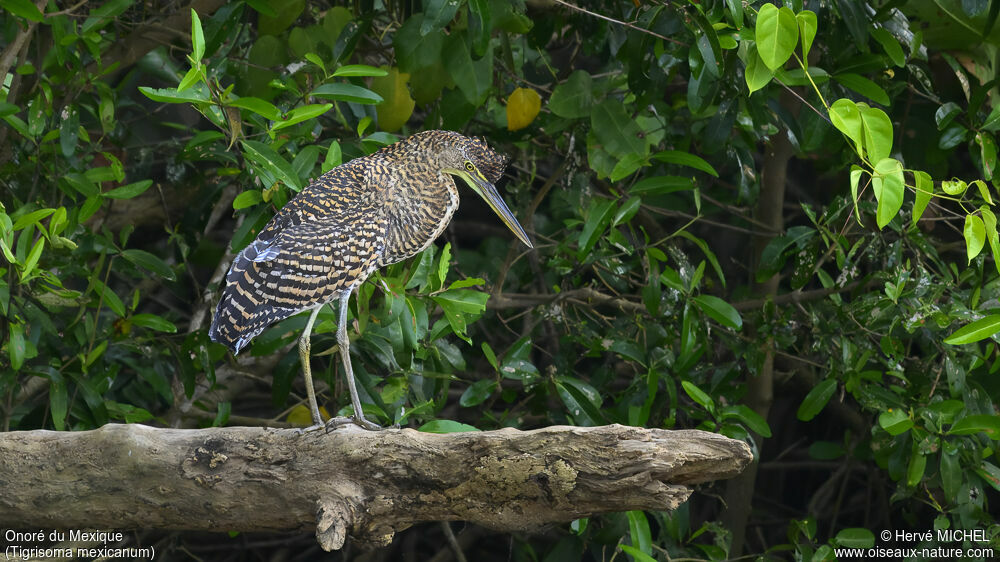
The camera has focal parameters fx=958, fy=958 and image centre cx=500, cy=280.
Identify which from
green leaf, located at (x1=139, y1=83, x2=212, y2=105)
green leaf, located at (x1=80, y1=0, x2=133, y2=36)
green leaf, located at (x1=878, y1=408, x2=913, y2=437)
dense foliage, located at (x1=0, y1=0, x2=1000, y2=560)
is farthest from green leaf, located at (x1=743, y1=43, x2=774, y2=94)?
green leaf, located at (x1=80, y1=0, x2=133, y2=36)

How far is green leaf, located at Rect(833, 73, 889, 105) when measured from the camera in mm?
2473

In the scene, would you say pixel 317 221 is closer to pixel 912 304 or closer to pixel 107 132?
pixel 107 132

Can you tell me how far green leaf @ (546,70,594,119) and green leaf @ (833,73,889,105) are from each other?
69 cm

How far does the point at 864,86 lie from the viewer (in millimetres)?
2504

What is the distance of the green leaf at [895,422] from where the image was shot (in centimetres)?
256

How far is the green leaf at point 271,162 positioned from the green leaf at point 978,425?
1.81 m

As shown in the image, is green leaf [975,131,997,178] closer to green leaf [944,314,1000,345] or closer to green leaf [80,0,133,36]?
green leaf [944,314,1000,345]

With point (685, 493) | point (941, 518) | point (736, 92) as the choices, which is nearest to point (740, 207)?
point (736, 92)

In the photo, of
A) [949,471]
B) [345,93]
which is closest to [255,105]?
[345,93]

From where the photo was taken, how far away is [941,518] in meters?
2.73

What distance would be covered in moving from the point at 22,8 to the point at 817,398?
2346mm

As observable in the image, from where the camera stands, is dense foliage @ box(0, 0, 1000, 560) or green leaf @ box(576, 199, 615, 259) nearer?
dense foliage @ box(0, 0, 1000, 560)

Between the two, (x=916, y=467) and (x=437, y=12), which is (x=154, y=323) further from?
(x=916, y=467)

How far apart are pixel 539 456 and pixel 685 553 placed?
1.56 meters
